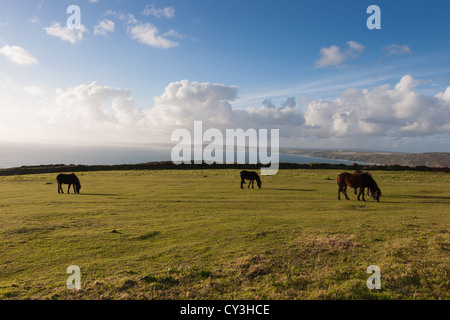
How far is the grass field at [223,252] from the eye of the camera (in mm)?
6906

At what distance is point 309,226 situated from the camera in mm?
13289

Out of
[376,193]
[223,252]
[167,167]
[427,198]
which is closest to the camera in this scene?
[223,252]

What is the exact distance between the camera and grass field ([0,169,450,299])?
6.91 meters

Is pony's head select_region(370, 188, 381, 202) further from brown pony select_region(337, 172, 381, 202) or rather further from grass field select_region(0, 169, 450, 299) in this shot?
grass field select_region(0, 169, 450, 299)

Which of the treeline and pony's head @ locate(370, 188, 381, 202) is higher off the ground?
the treeline

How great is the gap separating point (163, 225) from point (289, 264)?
784 cm

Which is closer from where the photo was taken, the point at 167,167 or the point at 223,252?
the point at 223,252

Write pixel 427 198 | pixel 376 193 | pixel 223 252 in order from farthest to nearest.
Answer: pixel 427 198 → pixel 376 193 → pixel 223 252

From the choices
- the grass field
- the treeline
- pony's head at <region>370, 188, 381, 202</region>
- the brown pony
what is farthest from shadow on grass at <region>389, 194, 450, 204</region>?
the treeline

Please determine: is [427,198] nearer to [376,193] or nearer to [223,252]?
[376,193]

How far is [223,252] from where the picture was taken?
9750 mm

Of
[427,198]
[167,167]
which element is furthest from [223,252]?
[167,167]

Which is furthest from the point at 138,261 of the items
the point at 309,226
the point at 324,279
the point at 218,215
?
the point at 309,226

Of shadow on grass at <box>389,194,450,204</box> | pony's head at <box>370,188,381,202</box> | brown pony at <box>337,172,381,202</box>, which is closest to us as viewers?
pony's head at <box>370,188,381,202</box>
